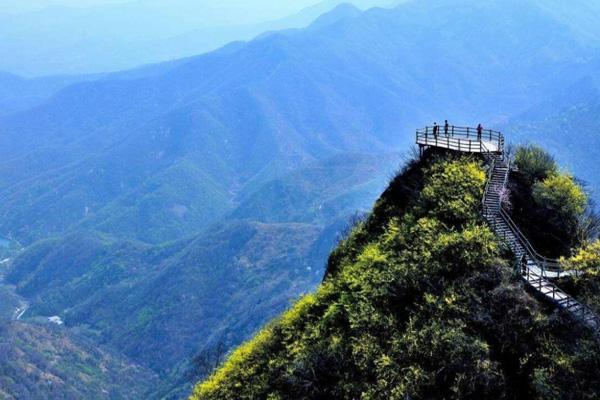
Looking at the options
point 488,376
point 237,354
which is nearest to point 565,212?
point 488,376

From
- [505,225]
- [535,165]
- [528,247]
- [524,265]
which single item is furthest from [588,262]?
[535,165]

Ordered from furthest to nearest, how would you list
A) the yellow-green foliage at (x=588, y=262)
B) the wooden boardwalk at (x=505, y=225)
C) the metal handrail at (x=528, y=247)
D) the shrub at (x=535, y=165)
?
1. the shrub at (x=535, y=165)
2. the metal handrail at (x=528, y=247)
3. the yellow-green foliage at (x=588, y=262)
4. the wooden boardwalk at (x=505, y=225)

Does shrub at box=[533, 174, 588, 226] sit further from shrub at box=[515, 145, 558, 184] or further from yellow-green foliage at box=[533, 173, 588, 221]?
shrub at box=[515, 145, 558, 184]

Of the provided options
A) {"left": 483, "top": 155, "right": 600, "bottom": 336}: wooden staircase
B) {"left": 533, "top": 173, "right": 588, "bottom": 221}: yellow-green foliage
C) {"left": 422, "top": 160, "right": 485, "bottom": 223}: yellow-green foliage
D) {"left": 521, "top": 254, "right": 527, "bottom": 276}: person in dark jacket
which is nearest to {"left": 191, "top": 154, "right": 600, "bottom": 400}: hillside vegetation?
{"left": 422, "top": 160, "right": 485, "bottom": 223}: yellow-green foliage

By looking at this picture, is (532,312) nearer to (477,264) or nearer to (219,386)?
(477,264)

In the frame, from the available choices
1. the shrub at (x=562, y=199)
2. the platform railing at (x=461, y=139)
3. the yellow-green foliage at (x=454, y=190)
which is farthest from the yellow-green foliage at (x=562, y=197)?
the platform railing at (x=461, y=139)

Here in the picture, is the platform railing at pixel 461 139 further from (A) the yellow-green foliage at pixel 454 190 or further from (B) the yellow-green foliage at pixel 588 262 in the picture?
(B) the yellow-green foliage at pixel 588 262

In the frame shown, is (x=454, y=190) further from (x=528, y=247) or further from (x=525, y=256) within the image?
(x=525, y=256)
